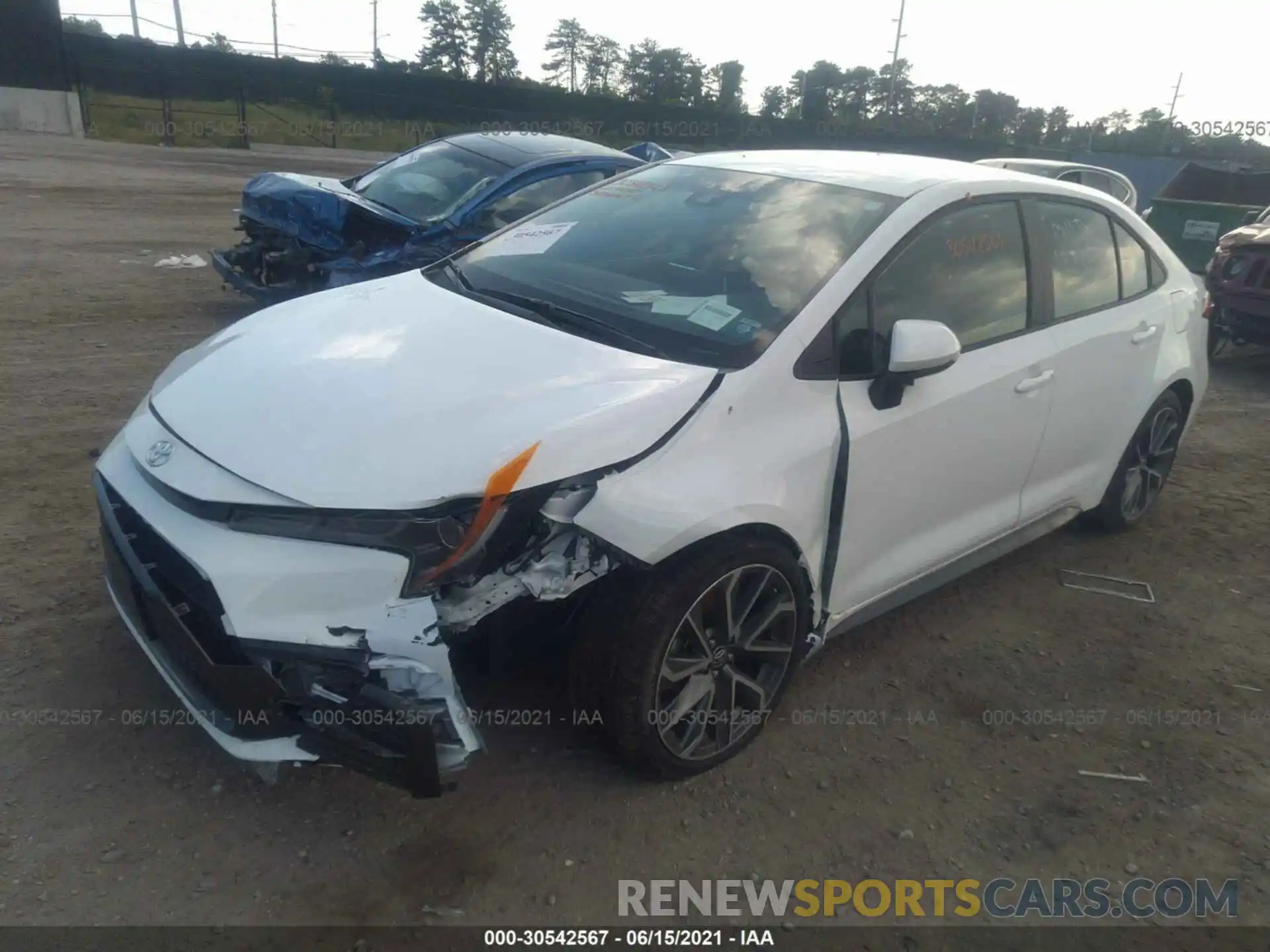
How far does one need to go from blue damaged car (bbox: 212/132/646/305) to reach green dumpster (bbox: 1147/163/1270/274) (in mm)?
8101

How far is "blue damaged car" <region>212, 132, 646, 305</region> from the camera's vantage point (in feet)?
22.1

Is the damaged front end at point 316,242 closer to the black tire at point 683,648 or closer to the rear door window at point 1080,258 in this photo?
the rear door window at point 1080,258

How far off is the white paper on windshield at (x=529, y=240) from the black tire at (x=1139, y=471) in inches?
111

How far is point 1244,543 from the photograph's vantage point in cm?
486

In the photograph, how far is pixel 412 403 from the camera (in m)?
2.55

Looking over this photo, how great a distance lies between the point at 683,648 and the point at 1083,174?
11148 millimetres

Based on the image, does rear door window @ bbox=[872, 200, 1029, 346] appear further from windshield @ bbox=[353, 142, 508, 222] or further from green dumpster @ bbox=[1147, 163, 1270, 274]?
green dumpster @ bbox=[1147, 163, 1270, 274]

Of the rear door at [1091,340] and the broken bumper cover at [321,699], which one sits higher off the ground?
the rear door at [1091,340]

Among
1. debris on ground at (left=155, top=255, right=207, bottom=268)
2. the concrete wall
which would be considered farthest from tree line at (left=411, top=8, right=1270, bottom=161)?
debris on ground at (left=155, top=255, right=207, bottom=268)

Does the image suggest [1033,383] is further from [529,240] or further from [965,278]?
[529,240]

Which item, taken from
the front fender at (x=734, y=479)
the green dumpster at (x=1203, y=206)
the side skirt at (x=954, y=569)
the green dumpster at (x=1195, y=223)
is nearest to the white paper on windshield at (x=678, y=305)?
the front fender at (x=734, y=479)

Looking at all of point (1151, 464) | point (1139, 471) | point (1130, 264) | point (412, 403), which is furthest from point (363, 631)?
point (1151, 464)

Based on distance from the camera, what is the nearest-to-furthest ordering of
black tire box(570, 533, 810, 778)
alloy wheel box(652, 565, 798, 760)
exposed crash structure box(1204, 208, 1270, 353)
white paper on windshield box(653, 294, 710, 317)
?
black tire box(570, 533, 810, 778)
alloy wheel box(652, 565, 798, 760)
white paper on windshield box(653, 294, 710, 317)
exposed crash structure box(1204, 208, 1270, 353)

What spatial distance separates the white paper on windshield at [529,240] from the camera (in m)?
3.63
